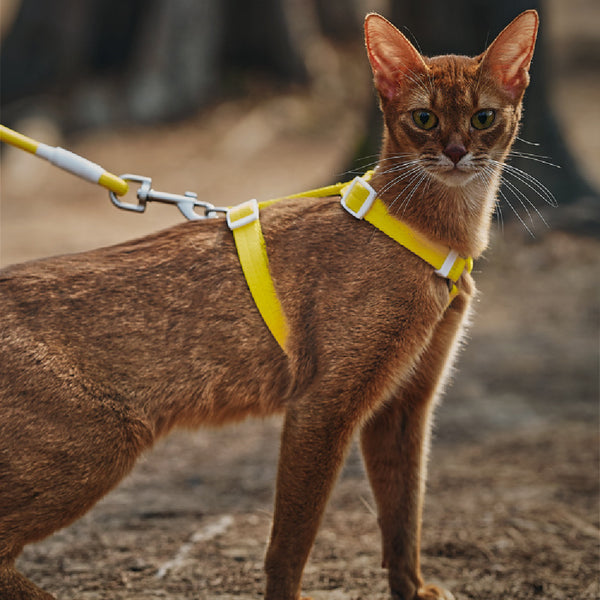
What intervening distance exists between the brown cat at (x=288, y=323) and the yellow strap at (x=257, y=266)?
0.10ft

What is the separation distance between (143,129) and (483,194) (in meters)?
10.9

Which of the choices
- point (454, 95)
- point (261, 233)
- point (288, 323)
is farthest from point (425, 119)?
point (288, 323)

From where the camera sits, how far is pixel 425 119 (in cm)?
281

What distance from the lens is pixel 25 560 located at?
3.59 meters

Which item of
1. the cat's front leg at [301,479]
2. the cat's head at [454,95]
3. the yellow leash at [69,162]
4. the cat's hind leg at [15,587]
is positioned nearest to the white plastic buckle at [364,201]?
the cat's head at [454,95]

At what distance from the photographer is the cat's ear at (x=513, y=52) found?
2.78 metres

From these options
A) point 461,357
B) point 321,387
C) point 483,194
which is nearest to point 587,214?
point 461,357

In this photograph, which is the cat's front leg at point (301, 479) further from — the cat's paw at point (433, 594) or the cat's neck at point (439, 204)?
the cat's neck at point (439, 204)

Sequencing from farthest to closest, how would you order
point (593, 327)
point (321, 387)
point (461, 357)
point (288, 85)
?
point (288, 85) < point (593, 327) < point (461, 357) < point (321, 387)

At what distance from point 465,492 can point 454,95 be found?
2346mm

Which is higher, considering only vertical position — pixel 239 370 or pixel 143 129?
pixel 143 129

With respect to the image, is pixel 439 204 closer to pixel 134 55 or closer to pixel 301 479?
pixel 301 479

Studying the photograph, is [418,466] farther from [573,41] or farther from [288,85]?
[573,41]

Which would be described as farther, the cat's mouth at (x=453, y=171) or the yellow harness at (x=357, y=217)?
the yellow harness at (x=357, y=217)
